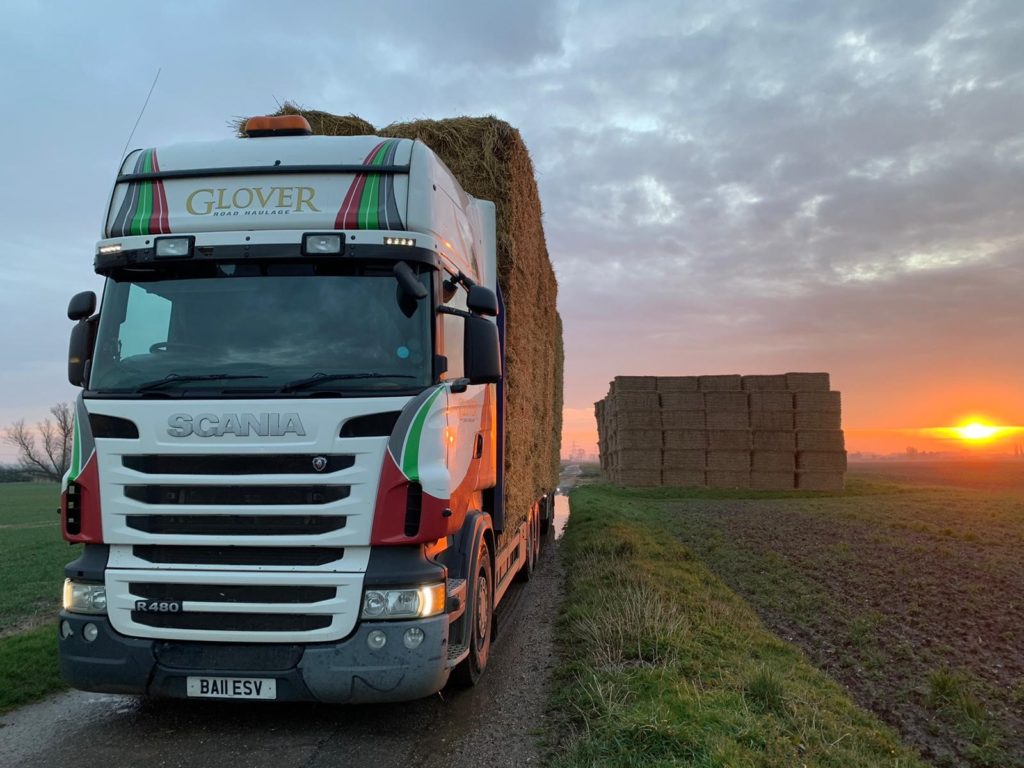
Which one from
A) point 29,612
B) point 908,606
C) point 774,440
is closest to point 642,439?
point 774,440

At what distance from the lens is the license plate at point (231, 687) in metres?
4.05

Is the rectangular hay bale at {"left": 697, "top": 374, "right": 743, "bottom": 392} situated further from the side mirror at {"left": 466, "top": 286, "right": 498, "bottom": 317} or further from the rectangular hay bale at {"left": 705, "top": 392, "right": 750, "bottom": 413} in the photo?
the side mirror at {"left": 466, "top": 286, "right": 498, "bottom": 317}

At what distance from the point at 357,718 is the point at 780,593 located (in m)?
5.60

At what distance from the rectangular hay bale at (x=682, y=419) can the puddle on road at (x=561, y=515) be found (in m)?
4.46

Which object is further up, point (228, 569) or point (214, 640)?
point (228, 569)

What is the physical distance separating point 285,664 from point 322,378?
5.33ft

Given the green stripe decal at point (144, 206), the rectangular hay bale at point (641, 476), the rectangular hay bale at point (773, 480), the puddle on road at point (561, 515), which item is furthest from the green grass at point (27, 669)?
the rectangular hay bale at point (773, 480)

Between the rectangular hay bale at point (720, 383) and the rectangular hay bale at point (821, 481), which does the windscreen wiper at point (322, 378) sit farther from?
the rectangular hay bale at point (821, 481)

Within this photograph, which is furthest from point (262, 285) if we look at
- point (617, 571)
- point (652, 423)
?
point (652, 423)

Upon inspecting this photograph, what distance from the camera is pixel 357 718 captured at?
4785 millimetres

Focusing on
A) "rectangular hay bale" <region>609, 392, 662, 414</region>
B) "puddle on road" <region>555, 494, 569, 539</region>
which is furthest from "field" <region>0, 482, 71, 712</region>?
"rectangular hay bale" <region>609, 392, 662, 414</region>

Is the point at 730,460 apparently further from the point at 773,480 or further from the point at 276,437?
the point at 276,437

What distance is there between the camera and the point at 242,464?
409 cm

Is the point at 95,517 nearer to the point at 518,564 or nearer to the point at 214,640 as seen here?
the point at 214,640
